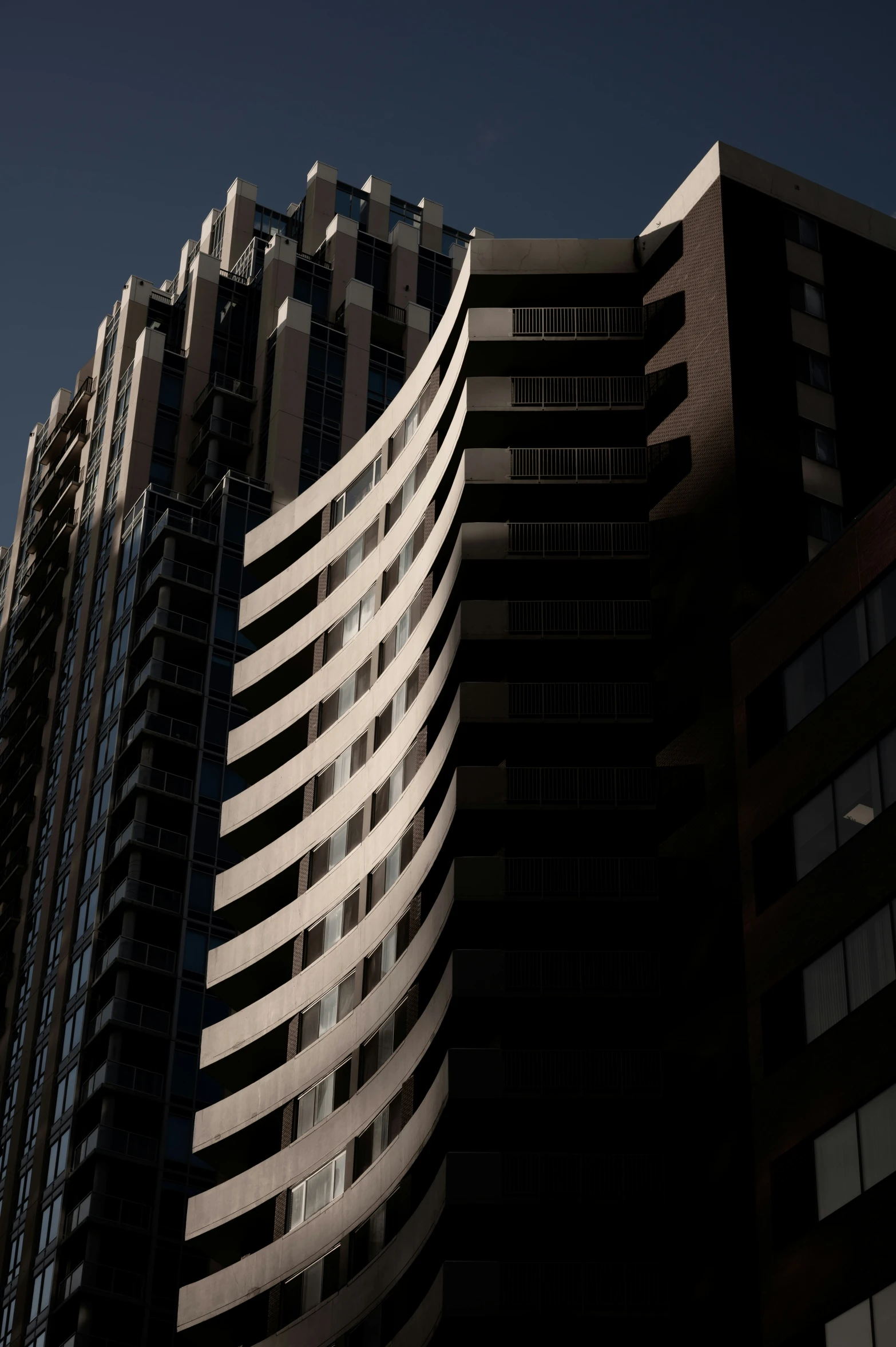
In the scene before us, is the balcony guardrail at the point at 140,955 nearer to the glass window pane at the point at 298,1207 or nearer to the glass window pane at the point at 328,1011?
the glass window pane at the point at 328,1011

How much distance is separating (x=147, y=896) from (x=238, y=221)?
47733 millimetres

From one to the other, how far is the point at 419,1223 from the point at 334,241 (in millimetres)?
69652

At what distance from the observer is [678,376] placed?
68875mm

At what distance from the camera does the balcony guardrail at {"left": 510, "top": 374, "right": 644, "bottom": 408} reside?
70438 mm

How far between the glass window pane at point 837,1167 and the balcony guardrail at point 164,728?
53.0 meters

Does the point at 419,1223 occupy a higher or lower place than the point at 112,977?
lower

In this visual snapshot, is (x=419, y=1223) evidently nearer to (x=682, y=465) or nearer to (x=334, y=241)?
(x=682, y=465)

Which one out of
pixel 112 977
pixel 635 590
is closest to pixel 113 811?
pixel 112 977

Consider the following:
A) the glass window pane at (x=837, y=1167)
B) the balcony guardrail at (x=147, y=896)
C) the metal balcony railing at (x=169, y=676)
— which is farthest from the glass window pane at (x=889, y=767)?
the metal balcony railing at (x=169, y=676)

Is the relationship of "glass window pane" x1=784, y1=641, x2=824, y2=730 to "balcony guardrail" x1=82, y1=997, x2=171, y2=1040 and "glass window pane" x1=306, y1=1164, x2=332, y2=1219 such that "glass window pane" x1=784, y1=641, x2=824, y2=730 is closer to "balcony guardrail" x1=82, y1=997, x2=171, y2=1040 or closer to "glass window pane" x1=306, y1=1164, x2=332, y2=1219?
"glass window pane" x1=306, y1=1164, x2=332, y2=1219

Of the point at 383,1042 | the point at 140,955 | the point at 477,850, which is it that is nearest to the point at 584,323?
the point at 477,850

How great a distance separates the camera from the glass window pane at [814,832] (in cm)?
4694

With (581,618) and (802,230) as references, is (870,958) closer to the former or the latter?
(581,618)

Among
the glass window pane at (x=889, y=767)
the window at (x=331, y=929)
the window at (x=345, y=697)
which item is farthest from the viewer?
the window at (x=345, y=697)
